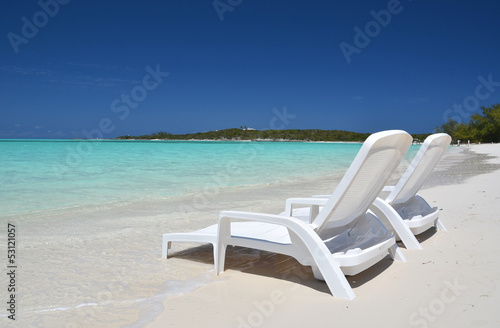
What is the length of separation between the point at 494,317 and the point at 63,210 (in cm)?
754

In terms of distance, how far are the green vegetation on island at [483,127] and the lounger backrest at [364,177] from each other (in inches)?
2825

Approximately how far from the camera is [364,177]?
11.1 feet

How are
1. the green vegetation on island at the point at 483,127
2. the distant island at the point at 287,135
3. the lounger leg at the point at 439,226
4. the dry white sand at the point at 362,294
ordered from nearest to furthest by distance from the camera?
the dry white sand at the point at 362,294
the lounger leg at the point at 439,226
the green vegetation on island at the point at 483,127
the distant island at the point at 287,135

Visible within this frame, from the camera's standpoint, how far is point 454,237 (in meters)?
5.02

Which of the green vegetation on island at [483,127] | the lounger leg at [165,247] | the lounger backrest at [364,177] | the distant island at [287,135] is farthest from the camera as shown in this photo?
the distant island at [287,135]

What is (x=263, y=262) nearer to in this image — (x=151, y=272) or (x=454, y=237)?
(x=151, y=272)

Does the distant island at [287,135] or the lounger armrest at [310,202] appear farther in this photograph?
the distant island at [287,135]

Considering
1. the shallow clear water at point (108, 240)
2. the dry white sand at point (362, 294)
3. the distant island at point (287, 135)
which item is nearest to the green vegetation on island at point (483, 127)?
the distant island at point (287, 135)

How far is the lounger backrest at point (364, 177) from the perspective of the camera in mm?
3068

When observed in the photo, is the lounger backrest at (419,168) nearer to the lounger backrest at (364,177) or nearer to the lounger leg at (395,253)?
the lounger leg at (395,253)

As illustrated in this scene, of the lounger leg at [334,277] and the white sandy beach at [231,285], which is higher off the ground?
the lounger leg at [334,277]

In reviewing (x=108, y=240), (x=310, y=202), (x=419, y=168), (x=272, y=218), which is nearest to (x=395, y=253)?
(x=310, y=202)

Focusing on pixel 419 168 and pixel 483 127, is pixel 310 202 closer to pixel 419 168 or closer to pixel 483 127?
pixel 419 168

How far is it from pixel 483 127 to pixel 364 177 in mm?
77166
